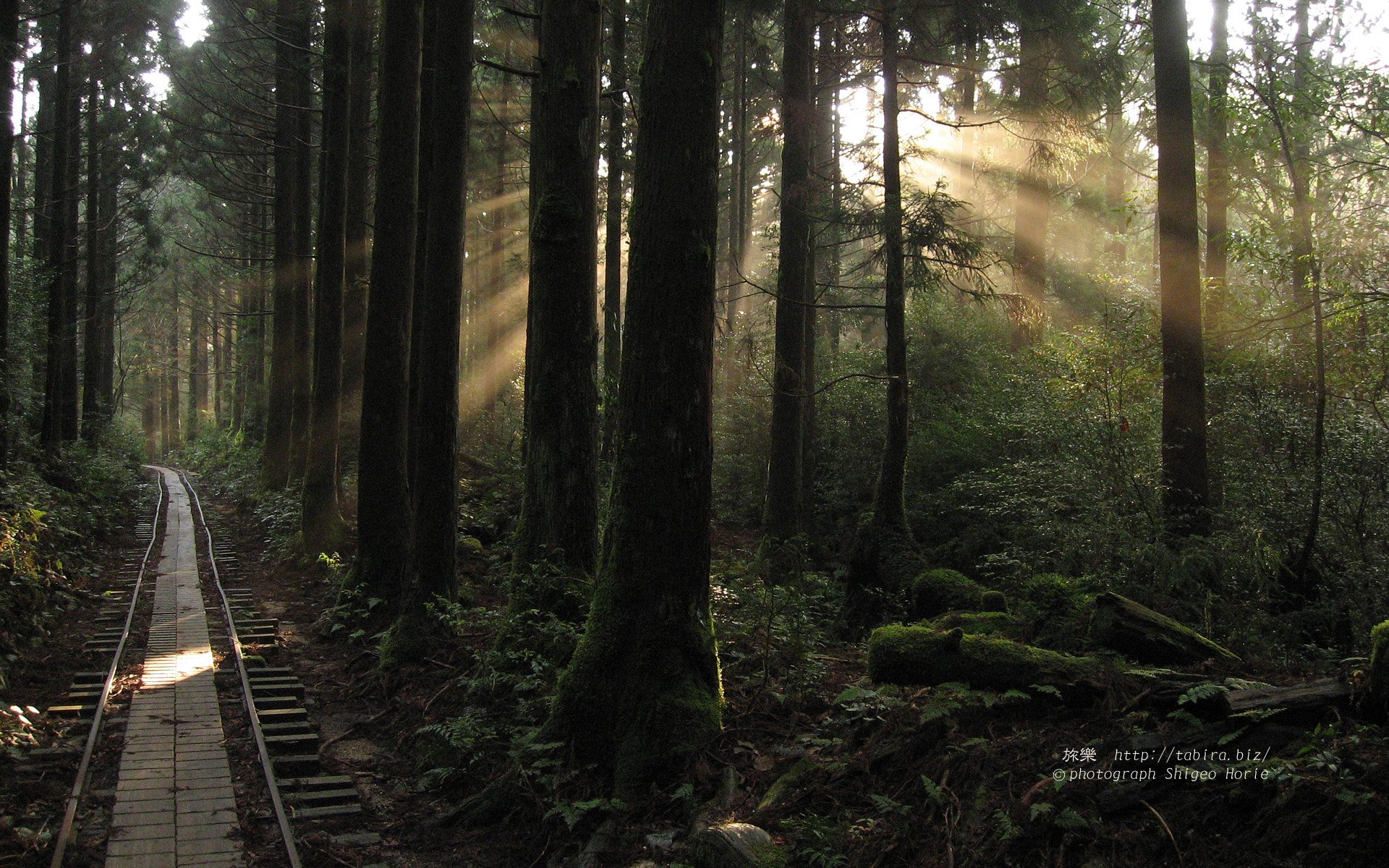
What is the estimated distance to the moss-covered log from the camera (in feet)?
17.0

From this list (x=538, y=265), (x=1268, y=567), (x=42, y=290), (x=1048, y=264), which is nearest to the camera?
(x=1268, y=567)

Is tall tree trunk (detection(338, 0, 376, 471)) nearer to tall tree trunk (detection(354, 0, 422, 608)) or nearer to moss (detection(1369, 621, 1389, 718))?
tall tree trunk (detection(354, 0, 422, 608))

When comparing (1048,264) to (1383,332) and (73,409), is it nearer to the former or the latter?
(1383,332)

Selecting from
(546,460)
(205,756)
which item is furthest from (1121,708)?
(205,756)

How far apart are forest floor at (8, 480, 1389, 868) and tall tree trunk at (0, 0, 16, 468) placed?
7556 millimetres

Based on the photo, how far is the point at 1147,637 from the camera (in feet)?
17.4

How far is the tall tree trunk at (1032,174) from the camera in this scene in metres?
13.9

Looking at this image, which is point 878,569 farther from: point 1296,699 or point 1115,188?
point 1115,188

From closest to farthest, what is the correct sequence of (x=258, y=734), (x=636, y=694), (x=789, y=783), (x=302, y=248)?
(x=789, y=783), (x=636, y=694), (x=258, y=734), (x=302, y=248)

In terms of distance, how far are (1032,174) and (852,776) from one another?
→ 1722 centimetres

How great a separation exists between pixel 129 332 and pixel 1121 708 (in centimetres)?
7534

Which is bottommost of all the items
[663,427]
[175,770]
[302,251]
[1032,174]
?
[175,770]

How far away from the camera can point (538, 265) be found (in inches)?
340

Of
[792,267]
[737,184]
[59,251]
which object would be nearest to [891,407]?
[792,267]
